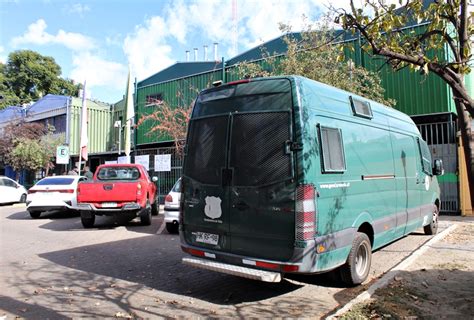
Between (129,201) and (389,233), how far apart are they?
7123 millimetres

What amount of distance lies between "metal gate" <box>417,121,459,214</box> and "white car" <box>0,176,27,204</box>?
20.2m

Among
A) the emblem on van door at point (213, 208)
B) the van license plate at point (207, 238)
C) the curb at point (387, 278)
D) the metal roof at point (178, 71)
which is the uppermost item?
the metal roof at point (178, 71)

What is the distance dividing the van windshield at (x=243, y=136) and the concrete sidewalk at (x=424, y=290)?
1.89 m

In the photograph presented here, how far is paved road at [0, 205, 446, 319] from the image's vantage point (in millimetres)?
4793

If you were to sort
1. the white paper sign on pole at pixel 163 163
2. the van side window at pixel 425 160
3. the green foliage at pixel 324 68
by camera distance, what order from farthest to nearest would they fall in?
the white paper sign on pole at pixel 163 163 → the green foliage at pixel 324 68 → the van side window at pixel 425 160

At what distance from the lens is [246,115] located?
5125 millimetres

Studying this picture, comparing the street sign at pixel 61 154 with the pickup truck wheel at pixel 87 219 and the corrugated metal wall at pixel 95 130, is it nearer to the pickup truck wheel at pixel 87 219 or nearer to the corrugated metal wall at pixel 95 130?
the corrugated metal wall at pixel 95 130

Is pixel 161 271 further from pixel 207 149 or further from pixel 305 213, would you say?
pixel 305 213

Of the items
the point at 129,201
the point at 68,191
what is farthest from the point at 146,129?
the point at 129,201

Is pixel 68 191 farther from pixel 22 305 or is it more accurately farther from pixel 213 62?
pixel 213 62

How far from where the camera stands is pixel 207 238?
534 cm

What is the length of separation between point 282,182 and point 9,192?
20155 millimetres

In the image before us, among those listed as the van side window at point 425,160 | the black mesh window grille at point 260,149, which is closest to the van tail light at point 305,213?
the black mesh window grille at point 260,149

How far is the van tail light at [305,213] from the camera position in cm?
447
